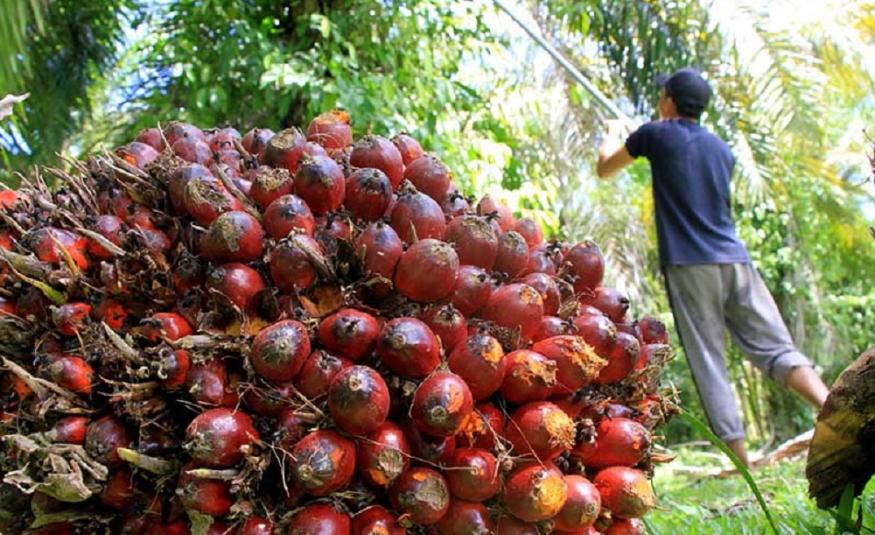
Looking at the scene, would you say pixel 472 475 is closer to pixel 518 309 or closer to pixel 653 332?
pixel 518 309

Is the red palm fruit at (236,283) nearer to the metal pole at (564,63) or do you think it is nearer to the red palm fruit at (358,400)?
the red palm fruit at (358,400)

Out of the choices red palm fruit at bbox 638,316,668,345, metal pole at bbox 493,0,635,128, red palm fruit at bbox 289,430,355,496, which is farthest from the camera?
metal pole at bbox 493,0,635,128

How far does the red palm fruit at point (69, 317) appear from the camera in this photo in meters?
1.23

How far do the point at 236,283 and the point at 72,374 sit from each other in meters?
0.27

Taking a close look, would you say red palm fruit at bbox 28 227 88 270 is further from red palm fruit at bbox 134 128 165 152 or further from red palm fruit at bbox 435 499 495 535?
red palm fruit at bbox 435 499 495 535

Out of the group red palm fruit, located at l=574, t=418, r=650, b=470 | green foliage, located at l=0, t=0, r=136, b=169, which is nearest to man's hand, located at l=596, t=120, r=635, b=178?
red palm fruit, located at l=574, t=418, r=650, b=470

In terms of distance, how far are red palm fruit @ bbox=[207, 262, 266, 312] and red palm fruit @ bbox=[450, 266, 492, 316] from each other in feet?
1.02

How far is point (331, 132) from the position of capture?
160 centimetres

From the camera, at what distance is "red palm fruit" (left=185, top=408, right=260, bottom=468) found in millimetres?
1074

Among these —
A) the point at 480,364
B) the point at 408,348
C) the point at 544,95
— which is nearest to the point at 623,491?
the point at 480,364

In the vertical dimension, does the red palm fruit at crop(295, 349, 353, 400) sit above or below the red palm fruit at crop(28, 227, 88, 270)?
below

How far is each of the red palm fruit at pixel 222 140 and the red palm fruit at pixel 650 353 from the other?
0.88 metres

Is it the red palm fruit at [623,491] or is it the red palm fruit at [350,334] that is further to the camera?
the red palm fruit at [623,491]

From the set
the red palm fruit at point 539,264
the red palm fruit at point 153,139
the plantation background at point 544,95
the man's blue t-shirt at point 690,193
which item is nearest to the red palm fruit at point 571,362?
the red palm fruit at point 539,264
